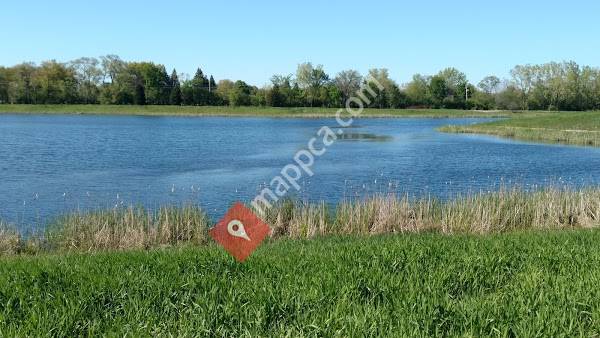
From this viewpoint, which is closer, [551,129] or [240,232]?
[240,232]

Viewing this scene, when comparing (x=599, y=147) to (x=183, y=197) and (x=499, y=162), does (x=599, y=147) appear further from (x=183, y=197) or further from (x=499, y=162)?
(x=183, y=197)

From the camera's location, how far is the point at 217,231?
1360 cm

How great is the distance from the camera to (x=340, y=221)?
14.8m

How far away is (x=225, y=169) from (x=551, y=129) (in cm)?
4200

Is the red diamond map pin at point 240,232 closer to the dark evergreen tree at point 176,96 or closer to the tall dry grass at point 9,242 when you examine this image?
the tall dry grass at point 9,242

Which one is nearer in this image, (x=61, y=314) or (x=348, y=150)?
(x=61, y=314)

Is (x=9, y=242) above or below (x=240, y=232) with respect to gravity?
below

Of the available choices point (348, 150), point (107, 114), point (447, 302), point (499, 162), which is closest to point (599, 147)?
point (499, 162)

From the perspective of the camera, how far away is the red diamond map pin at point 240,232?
1051 cm

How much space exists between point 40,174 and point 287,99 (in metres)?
98.5

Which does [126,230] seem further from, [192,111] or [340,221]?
[192,111]

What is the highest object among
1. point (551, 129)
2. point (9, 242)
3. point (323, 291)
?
point (323, 291)

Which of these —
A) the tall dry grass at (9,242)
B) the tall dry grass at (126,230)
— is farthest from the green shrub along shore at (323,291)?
the tall dry grass at (9,242)

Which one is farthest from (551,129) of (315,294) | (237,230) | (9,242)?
(315,294)
